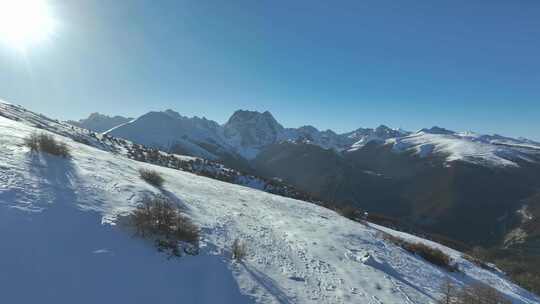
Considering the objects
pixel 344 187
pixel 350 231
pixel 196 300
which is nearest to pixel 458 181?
pixel 344 187

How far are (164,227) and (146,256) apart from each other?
1421mm

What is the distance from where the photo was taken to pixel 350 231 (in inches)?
653

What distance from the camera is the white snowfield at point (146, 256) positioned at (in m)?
6.15

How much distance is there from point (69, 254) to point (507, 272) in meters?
26.3

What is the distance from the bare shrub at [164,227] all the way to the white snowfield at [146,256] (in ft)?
1.02

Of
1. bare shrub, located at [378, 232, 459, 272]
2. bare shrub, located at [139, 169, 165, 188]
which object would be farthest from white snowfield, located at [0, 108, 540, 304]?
bare shrub, located at [378, 232, 459, 272]

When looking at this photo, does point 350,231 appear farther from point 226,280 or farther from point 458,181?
point 458,181

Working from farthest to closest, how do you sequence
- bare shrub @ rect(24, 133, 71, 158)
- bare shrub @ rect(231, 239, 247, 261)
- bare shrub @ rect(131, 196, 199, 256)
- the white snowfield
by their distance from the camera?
bare shrub @ rect(24, 133, 71, 158)
bare shrub @ rect(231, 239, 247, 261)
bare shrub @ rect(131, 196, 199, 256)
the white snowfield

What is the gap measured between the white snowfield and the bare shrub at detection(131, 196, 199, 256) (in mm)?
311

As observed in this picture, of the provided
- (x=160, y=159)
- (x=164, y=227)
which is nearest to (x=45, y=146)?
(x=164, y=227)

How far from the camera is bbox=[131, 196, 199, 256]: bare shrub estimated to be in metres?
8.42

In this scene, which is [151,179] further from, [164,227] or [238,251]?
[238,251]

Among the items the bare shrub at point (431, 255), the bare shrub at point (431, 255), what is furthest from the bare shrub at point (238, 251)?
the bare shrub at point (431, 255)

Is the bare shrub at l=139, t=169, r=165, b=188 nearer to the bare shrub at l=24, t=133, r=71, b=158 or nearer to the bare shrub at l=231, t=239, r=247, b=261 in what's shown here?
the bare shrub at l=24, t=133, r=71, b=158
